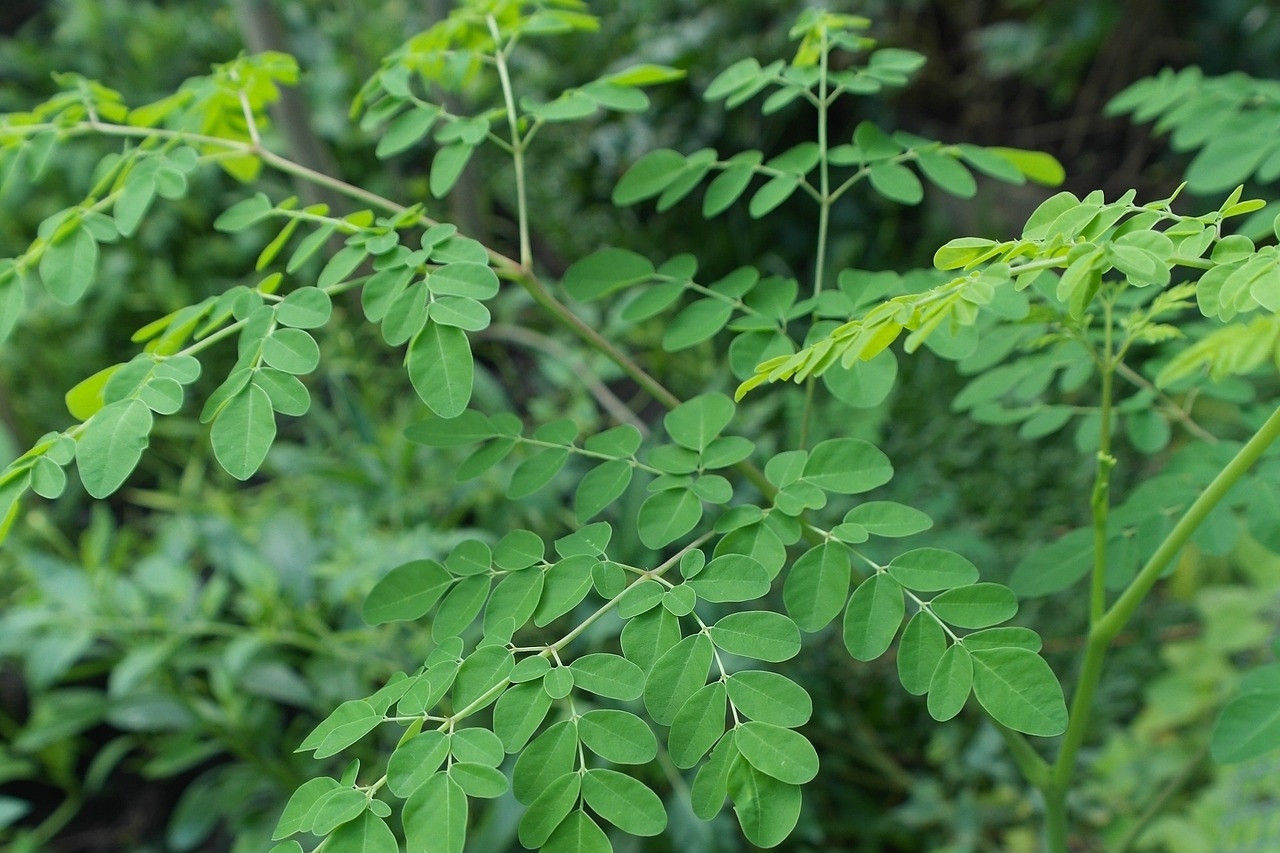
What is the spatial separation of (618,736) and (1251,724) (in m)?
0.57

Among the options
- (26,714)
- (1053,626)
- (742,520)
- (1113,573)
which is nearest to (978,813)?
(1053,626)

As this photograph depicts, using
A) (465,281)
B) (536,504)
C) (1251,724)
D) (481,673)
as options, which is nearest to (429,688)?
(481,673)

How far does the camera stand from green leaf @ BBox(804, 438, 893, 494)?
0.90 meters

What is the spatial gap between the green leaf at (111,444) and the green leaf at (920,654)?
2.11ft

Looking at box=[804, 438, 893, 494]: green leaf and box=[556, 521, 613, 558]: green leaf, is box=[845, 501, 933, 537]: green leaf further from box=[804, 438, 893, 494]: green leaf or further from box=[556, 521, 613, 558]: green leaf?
box=[556, 521, 613, 558]: green leaf

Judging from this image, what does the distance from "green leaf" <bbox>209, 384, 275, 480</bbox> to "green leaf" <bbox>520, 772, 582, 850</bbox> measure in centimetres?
35

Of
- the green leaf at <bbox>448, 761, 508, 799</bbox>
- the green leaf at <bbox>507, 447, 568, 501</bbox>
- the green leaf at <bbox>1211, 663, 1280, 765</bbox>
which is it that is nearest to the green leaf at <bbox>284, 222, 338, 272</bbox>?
the green leaf at <bbox>507, 447, 568, 501</bbox>

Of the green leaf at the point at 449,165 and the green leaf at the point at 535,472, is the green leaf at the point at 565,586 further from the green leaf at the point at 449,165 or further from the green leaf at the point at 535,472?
the green leaf at the point at 449,165

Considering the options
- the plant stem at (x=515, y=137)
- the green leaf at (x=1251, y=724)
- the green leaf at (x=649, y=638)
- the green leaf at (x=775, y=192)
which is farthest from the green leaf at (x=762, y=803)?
the green leaf at (x=775, y=192)

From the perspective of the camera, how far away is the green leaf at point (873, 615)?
0.82 meters

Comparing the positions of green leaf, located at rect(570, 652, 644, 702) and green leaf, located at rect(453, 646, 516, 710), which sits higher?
green leaf, located at rect(453, 646, 516, 710)

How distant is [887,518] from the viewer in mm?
886

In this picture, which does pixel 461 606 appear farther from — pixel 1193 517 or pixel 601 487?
pixel 1193 517

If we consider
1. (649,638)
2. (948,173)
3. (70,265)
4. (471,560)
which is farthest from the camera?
(948,173)
